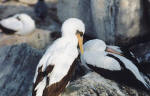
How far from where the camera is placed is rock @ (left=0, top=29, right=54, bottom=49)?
719 centimetres

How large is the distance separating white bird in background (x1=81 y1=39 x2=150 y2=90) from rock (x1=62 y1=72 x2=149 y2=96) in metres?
0.08

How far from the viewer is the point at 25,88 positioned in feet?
15.9

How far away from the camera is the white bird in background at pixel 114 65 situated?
171 inches

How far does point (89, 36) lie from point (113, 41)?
0.71m

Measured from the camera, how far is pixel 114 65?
445cm

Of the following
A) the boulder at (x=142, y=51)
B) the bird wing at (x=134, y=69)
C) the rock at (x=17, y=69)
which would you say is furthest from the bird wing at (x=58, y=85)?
the boulder at (x=142, y=51)

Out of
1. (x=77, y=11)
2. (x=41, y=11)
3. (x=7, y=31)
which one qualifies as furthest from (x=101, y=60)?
(x=41, y=11)

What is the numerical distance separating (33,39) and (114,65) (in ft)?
11.0

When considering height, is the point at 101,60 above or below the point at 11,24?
above

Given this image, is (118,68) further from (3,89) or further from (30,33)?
(30,33)

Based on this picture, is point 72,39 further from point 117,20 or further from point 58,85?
point 117,20

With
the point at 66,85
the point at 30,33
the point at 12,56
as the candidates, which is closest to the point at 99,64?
the point at 66,85

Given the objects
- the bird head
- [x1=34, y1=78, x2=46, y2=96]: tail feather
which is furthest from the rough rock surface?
[x1=34, y1=78, x2=46, y2=96]: tail feather

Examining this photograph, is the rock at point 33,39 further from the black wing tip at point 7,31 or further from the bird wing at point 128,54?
the bird wing at point 128,54
